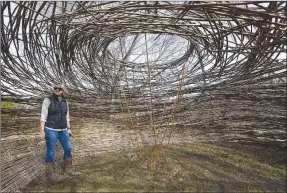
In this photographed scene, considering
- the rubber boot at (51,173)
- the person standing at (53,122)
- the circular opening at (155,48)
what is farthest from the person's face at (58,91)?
the circular opening at (155,48)

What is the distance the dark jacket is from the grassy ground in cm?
32

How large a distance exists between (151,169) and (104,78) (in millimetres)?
1301

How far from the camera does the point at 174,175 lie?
181 centimetres

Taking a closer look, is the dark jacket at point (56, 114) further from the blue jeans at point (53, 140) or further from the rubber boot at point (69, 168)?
the rubber boot at point (69, 168)

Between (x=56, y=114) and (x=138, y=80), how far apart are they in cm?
148

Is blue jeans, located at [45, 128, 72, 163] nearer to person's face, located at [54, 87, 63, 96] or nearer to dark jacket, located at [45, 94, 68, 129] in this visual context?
dark jacket, located at [45, 94, 68, 129]

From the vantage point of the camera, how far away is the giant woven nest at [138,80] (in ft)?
4.98

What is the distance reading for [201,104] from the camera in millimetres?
2234

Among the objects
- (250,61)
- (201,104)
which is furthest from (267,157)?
(250,61)

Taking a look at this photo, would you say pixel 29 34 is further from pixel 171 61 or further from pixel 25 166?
pixel 171 61

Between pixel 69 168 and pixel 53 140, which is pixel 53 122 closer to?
pixel 53 140

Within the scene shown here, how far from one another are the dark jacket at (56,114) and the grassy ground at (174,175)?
1.06ft

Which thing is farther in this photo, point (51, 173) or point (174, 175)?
point (174, 175)

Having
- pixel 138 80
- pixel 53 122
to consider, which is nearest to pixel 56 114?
pixel 53 122
